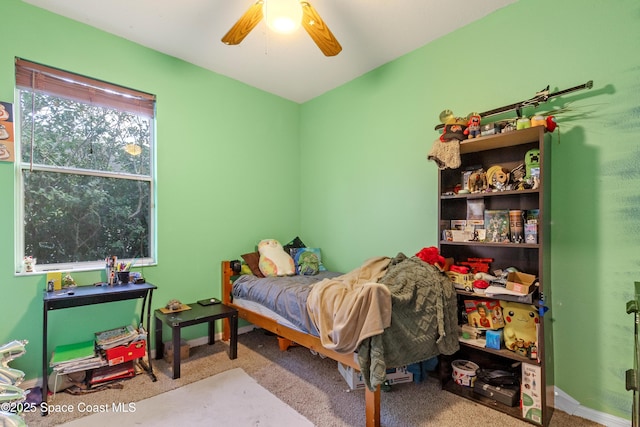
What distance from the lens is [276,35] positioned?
250cm

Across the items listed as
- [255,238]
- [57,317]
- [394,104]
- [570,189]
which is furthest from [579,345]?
[57,317]

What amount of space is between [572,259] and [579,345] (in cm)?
53

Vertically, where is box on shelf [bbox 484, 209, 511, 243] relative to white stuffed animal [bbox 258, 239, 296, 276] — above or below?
above

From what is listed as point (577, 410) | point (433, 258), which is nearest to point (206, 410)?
point (433, 258)

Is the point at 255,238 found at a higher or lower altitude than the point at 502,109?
lower

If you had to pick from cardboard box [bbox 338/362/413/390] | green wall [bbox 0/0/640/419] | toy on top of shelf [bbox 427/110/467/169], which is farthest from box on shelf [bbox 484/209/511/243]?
cardboard box [bbox 338/362/413/390]

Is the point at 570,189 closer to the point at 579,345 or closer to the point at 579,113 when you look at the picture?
the point at 579,113

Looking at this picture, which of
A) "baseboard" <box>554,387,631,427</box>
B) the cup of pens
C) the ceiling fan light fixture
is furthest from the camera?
the cup of pens

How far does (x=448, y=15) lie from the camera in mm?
2271

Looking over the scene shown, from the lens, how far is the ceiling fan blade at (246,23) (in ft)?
5.53

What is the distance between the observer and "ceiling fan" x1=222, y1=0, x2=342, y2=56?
66.5 inches

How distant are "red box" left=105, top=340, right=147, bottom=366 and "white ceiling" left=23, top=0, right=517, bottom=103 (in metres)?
2.48

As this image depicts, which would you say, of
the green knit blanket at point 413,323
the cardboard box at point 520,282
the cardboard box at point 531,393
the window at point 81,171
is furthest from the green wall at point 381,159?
the green knit blanket at point 413,323

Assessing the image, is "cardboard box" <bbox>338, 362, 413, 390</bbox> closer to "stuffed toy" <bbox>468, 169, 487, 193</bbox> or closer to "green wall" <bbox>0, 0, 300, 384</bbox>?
"stuffed toy" <bbox>468, 169, 487, 193</bbox>
